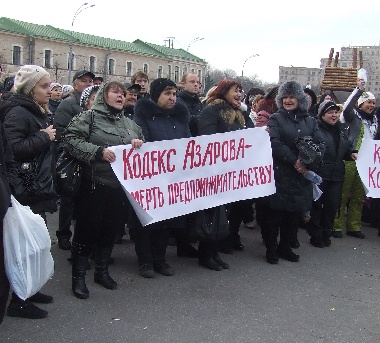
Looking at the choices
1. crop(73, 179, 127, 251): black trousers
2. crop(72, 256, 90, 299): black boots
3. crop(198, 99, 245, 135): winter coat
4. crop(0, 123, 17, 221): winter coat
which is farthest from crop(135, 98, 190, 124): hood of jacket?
crop(0, 123, 17, 221): winter coat

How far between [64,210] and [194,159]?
1.82 meters

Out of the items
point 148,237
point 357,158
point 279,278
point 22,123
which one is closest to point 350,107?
point 357,158

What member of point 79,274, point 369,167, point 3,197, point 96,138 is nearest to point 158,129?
point 96,138

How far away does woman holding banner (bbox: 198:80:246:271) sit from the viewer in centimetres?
533

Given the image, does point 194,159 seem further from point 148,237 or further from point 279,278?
point 279,278

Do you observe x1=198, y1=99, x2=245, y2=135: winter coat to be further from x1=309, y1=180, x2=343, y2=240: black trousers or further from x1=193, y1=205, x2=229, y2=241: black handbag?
x1=309, y1=180, x2=343, y2=240: black trousers

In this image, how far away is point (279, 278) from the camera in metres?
5.22

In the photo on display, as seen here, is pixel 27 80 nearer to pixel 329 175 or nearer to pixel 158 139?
pixel 158 139

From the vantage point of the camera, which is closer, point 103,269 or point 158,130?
point 103,269

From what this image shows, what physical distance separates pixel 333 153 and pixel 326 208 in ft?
2.40

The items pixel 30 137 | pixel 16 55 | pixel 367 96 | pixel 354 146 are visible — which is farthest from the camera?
pixel 16 55

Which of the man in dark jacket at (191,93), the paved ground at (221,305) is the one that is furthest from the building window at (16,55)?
the paved ground at (221,305)

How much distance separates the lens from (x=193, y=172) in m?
5.12

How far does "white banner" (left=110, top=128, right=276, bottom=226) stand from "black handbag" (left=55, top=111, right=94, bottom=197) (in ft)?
1.03
